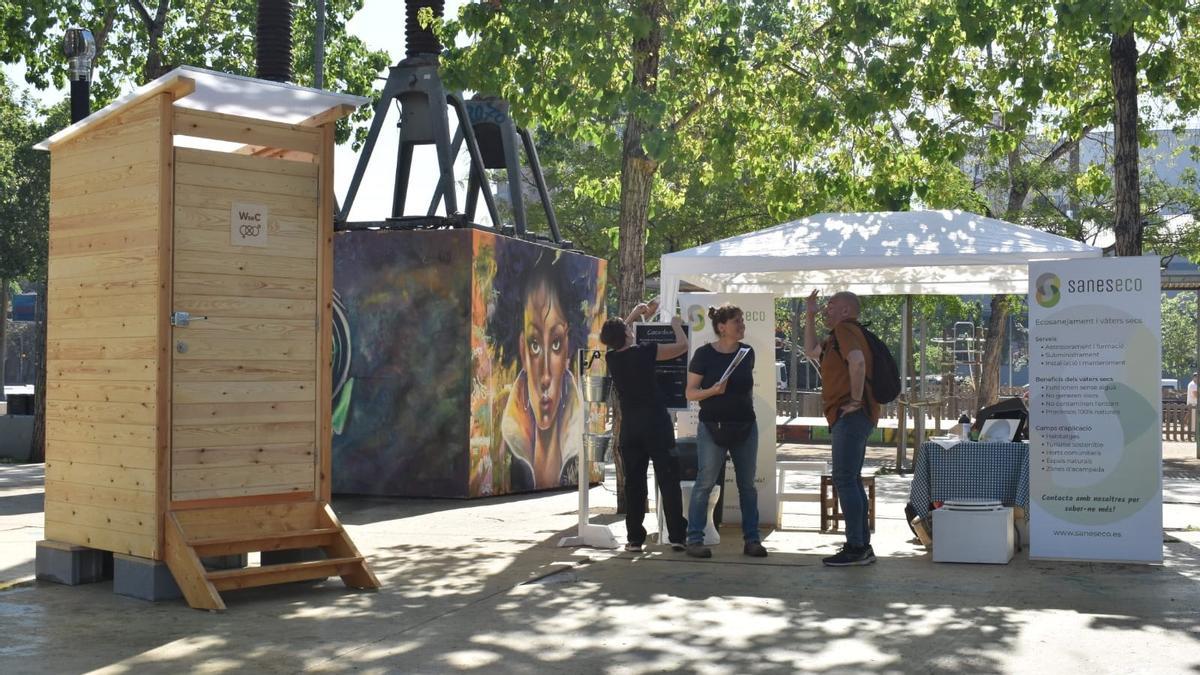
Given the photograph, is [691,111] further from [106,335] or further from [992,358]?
[992,358]

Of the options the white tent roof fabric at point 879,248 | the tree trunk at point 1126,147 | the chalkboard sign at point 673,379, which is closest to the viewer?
the white tent roof fabric at point 879,248

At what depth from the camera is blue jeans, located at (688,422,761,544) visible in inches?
388

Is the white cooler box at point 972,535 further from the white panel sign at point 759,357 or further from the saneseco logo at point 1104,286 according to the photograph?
the white panel sign at point 759,357

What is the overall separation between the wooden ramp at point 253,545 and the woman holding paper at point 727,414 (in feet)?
8.79

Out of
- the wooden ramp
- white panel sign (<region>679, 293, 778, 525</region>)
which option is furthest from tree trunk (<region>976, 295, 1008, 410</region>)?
the wooden ramp

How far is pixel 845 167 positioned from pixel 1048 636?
11074mm

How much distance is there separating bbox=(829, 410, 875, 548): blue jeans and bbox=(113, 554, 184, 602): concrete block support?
441cm

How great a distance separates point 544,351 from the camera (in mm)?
15797

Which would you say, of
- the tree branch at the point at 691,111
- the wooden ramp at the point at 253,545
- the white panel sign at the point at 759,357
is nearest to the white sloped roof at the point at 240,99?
the wooden ramp at the point at 253,545

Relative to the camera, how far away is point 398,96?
1599cm

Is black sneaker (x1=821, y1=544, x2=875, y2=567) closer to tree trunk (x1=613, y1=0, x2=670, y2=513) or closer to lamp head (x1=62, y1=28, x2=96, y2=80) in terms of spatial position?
tree trunk (x1=613, y1=0, x2=670, y2=513)

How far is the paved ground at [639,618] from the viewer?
6.47 meters

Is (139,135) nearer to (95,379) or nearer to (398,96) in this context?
(95,379)

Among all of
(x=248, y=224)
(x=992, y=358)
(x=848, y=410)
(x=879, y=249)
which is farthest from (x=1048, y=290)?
(x=992, y=358)
